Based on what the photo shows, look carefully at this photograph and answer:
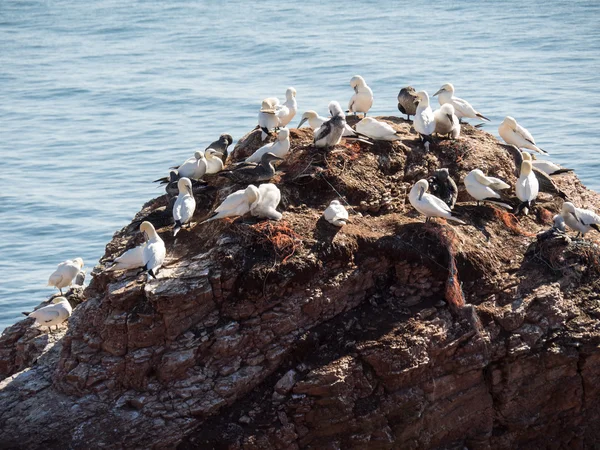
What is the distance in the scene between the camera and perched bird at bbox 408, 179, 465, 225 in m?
15.3

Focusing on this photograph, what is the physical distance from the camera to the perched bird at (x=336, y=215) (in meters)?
15.1

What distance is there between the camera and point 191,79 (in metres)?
47.4

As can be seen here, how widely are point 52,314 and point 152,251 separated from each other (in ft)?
10.7

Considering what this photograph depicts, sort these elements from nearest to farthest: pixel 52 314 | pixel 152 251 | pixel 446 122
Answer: pixel 152 251 → pixel 52 314 → pixel 446 122

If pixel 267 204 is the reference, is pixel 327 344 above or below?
below

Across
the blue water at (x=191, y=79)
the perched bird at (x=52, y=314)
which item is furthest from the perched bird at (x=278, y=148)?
the blue water at (x=191, y=79)

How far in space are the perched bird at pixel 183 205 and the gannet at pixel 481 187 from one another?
436 centimetres

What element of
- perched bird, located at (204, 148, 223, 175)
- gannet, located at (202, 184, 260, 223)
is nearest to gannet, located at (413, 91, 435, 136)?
perched bird, located at (204, 148, 223, 175)

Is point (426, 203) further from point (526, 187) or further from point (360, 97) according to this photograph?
point (360, 97)

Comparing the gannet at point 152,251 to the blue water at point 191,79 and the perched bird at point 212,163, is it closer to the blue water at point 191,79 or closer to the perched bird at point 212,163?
the perched bird at point 212,163

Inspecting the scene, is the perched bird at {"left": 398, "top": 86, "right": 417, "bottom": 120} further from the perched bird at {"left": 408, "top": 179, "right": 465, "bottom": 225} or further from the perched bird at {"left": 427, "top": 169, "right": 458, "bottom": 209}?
the perched bird at {"left": 408, "top": 179, "right": 465, "bottom": 225}

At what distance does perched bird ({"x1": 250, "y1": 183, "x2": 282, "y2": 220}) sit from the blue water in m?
12.3

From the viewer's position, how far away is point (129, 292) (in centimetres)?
1472

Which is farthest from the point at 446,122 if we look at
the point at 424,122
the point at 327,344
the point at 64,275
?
the point at 64,275
